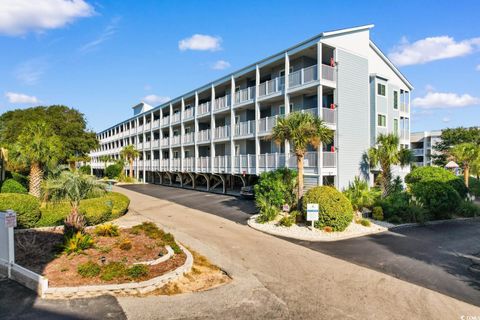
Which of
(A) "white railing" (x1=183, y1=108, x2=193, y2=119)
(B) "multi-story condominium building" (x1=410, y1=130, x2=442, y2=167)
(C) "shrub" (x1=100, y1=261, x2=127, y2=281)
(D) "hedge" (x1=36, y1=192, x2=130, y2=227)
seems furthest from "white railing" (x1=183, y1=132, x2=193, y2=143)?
(B) "multi-story condominium building" (x1=410, y1=130, x2=442, y2=167)

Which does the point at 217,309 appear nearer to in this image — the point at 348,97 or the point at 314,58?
the point at 348,97

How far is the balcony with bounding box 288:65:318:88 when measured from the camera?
21.8m

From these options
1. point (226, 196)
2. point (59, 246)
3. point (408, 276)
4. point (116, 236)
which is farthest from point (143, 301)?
point (226, 196)

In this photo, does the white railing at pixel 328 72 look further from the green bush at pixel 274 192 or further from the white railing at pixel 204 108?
the white railing at pixel 204 108

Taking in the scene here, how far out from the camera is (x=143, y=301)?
24.9 ft

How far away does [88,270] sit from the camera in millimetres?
8750

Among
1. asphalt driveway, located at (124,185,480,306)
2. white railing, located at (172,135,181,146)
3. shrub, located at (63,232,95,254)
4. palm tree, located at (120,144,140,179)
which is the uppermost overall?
white railing, located at (172,135,181,146)

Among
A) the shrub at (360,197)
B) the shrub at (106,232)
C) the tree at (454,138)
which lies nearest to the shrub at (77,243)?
the shrub at (106,232)

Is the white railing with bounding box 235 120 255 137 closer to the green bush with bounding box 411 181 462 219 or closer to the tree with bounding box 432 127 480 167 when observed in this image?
the green bush with bounding box 411 181 462 219

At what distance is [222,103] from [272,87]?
7.52 meters

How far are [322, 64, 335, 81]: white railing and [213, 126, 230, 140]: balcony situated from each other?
11248 mm

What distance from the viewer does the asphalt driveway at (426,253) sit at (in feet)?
30.6

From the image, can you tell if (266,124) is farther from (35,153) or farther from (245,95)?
(35,153)

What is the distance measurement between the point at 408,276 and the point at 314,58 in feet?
63.6
